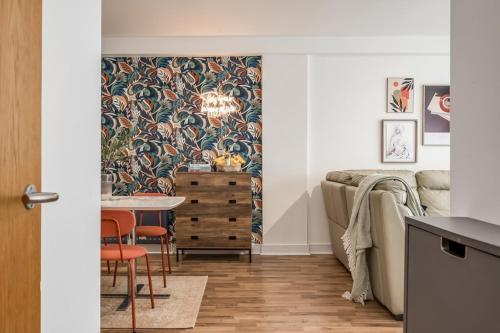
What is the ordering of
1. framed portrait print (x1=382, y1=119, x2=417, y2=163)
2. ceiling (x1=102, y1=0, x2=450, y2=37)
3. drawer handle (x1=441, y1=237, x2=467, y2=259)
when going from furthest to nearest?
framed portrait print (x1=382, y1=119, x2=417, y2=163), ceiling (x1=102, y1=0, x2=450, y2=37), drawer handle (x1=441, y1=237, x2=467, y2=259)

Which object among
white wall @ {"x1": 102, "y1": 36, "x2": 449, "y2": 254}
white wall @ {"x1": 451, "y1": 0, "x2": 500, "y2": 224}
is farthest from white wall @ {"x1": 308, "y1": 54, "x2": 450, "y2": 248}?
white wall @ {"x1": 451, "y1": 0, "x2": 500, "y2": 224}

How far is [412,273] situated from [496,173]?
15.2 inches

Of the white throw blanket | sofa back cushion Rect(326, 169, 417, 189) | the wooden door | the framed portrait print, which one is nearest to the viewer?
the wooden door

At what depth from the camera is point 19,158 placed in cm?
90

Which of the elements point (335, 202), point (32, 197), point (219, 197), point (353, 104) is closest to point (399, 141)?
point (353, 104)

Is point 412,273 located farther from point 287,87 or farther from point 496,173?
point 287,87

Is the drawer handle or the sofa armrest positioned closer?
the drawer handle

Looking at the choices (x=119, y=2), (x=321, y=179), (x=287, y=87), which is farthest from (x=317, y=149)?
(x=119, y=2)

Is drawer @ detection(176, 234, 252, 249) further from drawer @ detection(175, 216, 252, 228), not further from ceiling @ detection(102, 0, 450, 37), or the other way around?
ceiling @ detection(102, 0, 450, 37)

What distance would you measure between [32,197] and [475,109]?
1.31 m

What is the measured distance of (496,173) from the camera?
3.94ft

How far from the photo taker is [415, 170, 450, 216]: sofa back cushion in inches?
170

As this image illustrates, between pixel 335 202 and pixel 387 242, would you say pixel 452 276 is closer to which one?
pixel 387 242

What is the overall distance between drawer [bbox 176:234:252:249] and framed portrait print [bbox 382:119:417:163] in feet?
6.69
